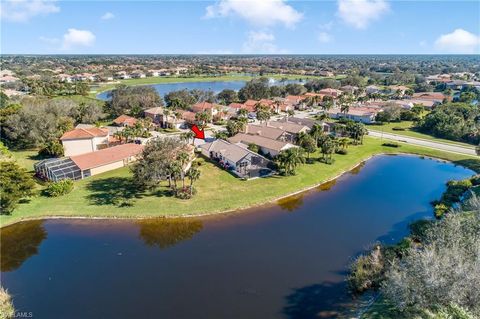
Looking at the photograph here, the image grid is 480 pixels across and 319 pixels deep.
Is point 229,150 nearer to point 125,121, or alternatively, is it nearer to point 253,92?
point 125,121

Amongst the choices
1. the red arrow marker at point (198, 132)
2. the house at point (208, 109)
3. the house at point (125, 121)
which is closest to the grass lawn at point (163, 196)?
the red arrow marker at point (198, 132)

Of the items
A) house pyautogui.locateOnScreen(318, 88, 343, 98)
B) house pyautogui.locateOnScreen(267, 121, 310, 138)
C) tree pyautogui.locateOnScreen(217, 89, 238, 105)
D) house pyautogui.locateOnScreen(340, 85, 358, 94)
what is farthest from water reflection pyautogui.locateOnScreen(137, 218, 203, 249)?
house pyautogui.locateOnScreen(340, 85, 358, 94)

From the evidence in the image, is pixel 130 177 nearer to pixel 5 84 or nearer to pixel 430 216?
pixel 430 216

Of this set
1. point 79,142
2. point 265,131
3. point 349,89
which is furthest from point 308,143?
point 349,89

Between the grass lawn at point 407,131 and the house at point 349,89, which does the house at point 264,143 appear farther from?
the house at point 349,89

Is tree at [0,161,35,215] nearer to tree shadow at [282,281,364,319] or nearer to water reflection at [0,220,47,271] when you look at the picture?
water reflection at [0,220,47,271]

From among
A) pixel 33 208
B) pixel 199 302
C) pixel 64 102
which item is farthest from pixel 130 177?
pixel 64 102
